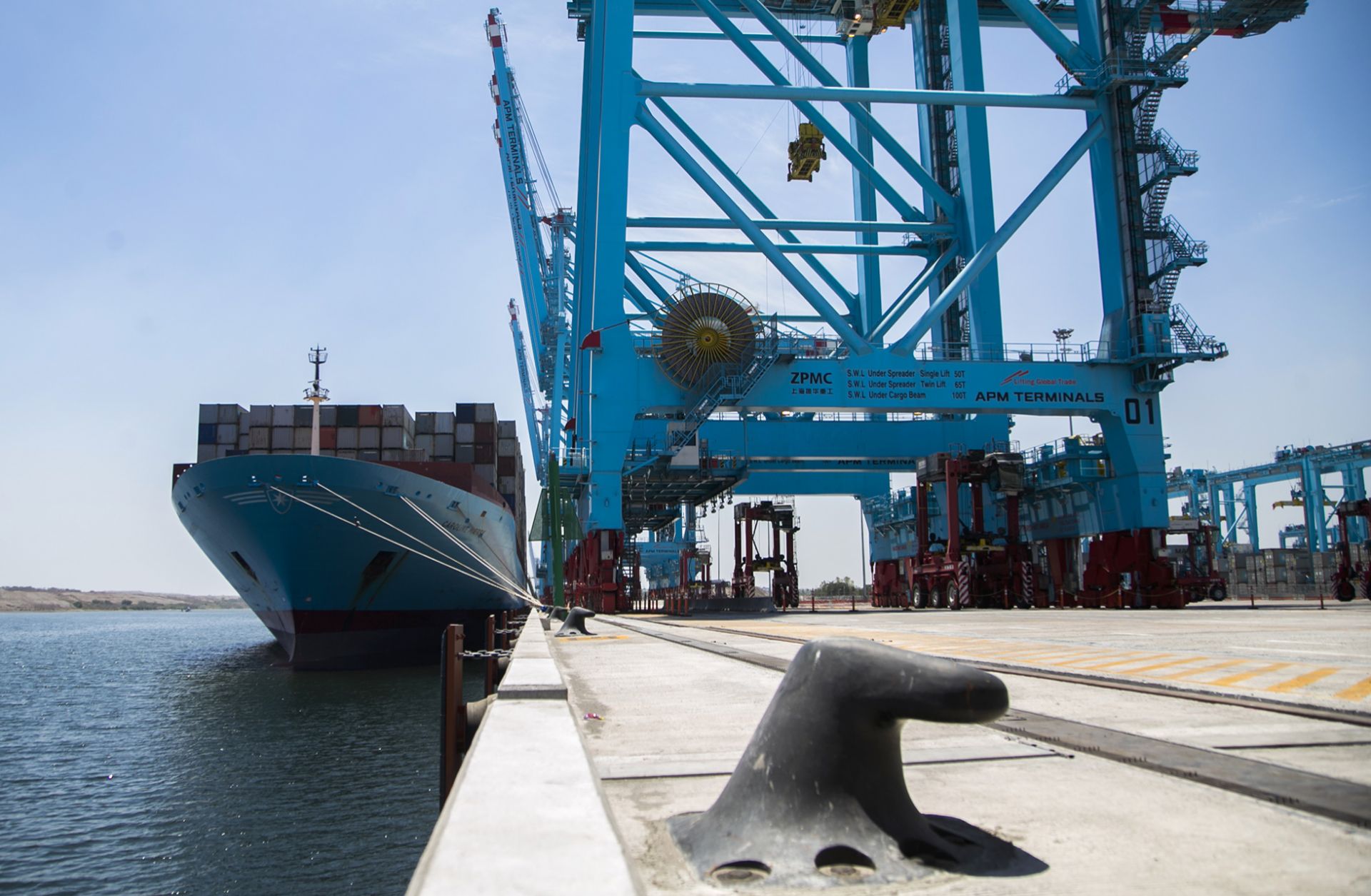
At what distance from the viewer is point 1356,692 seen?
5.99 meters

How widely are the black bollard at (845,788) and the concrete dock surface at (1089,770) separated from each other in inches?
3.4

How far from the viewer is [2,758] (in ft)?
45.6

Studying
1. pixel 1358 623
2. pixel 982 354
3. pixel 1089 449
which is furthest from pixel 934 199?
pixel 1358 623

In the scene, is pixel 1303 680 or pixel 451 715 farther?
pixel 1303 680

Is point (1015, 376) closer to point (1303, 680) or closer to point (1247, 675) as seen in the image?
point (1247, 675)

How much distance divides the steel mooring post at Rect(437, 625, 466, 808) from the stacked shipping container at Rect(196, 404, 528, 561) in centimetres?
2708

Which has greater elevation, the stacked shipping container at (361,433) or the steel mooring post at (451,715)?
the stacked shipping container at (361,433)

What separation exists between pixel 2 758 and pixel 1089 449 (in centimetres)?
2890

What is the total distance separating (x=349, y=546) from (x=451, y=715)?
18.3 meters

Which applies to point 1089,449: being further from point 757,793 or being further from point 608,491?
point 757,793

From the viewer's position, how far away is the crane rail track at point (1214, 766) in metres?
2.93

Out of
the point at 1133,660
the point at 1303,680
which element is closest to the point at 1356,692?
the point at 1303,680

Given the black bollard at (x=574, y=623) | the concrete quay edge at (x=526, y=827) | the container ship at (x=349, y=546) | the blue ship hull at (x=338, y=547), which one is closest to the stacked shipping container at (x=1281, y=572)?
the container ship at (x=349, y=546)

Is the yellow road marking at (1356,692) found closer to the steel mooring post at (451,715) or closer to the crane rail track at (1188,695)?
the crane rail track at (1188,695)
